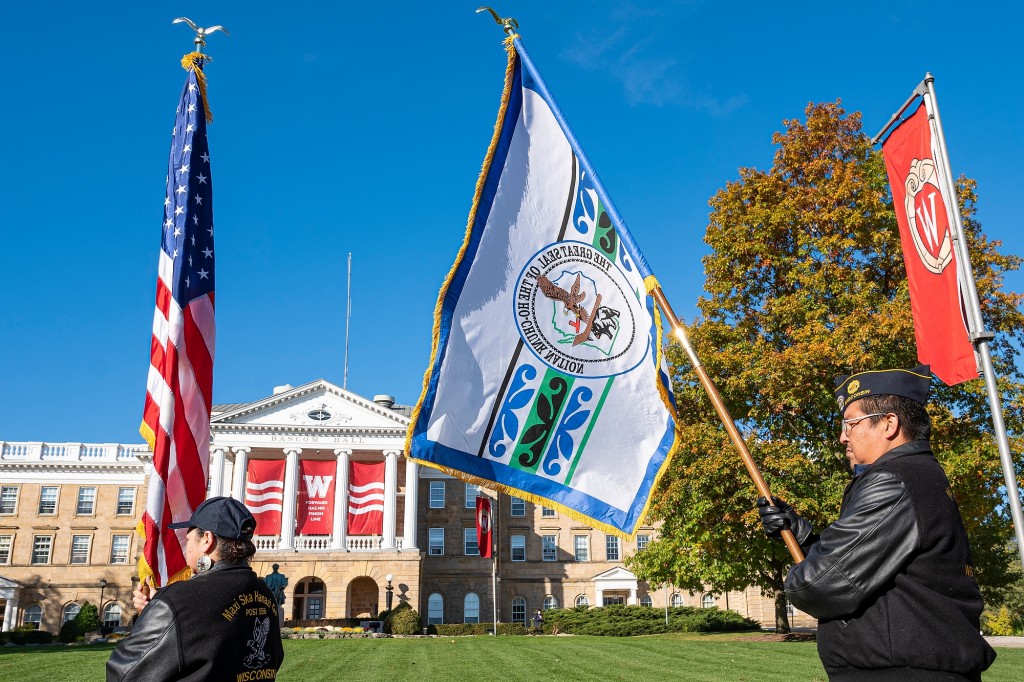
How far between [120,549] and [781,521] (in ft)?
211

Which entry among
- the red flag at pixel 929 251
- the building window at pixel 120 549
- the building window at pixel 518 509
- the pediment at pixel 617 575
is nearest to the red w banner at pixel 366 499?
the building window at pixel 518 509

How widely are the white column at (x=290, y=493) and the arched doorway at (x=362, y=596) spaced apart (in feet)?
18.6

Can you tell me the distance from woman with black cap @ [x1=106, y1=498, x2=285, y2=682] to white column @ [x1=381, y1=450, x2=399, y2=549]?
167ft

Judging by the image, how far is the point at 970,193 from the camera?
21938mm

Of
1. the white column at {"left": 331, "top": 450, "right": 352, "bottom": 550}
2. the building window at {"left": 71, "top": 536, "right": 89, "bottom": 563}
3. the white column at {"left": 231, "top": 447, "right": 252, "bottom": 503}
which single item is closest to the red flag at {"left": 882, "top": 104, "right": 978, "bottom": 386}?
the white column at {"left": 331, "top": 450, "right": 352, "bottom": 550}

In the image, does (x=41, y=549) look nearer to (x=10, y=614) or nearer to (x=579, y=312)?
(x=10, y=614)

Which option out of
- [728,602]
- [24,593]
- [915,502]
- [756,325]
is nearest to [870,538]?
[915,502]

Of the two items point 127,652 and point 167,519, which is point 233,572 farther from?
point 167,519

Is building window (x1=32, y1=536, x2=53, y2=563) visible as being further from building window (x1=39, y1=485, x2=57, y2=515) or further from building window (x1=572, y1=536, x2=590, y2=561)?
building window (x1=572, y1=536, x2=590, y2=561)

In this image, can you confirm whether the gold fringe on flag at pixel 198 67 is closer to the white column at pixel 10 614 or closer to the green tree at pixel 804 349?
the green tree at pixel 804 349

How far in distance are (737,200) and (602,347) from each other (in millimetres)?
18331

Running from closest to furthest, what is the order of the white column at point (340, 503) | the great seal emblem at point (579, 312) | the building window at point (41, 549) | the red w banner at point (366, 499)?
the great seal emblem at point (579, 312) < the red w banner at point (366, 499) < the white column at point (340, 503) < the building window at point (41, 549)

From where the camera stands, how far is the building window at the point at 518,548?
202ft

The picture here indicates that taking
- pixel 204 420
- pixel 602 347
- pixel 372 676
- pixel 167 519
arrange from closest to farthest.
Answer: pixel 602 347, pixel 167 519, pixel 204 420, pixel 372 676
